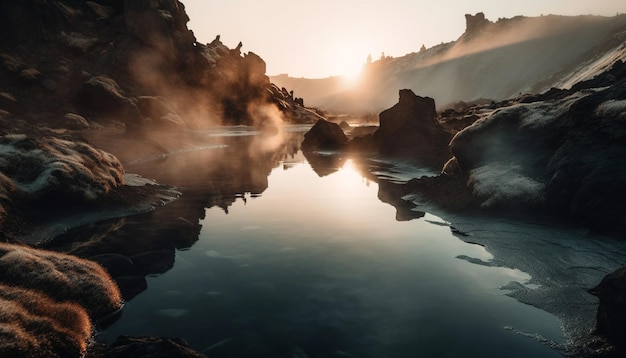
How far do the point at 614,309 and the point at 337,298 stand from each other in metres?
6.26

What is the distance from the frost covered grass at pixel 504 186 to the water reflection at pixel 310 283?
3.14 meters

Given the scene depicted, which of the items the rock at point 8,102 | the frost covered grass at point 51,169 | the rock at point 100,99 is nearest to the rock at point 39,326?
the frost covered grass at point 51,169

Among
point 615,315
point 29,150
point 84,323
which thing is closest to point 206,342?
point 84,323

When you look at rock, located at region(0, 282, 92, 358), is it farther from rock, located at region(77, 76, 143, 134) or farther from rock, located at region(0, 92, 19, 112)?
rock, located at region(0, 92, 19, 112)

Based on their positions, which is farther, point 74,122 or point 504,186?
point 74,122

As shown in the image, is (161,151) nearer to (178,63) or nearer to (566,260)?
(566,260)

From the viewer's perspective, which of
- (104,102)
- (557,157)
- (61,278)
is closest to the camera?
(61,278)

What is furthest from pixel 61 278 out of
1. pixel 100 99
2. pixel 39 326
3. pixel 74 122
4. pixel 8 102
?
pixel 100 99

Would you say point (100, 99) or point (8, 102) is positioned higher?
point (100, 99)

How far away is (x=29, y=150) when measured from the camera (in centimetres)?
1938

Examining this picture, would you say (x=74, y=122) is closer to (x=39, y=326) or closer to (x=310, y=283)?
(x=310, y=283)

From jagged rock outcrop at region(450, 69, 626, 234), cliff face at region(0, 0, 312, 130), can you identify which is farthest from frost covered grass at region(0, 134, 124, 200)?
cliff face at region(0, 0, 312, 130)

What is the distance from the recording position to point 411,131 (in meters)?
43.6

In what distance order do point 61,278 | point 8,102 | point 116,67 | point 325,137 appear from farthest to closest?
point 116,67 → point 325,137 → point 8,102 → point 61,278
